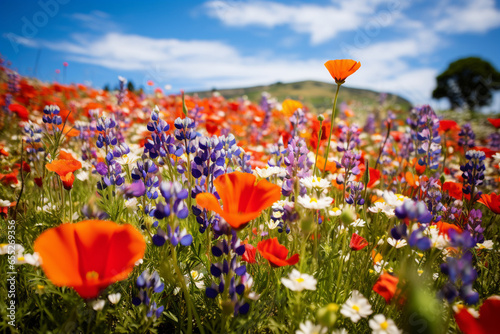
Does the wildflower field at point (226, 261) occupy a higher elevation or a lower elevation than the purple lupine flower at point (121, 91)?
lower

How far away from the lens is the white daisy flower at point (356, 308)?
100cm

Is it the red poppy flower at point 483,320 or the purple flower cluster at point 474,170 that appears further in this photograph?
the purple flower cluster at point 474,170

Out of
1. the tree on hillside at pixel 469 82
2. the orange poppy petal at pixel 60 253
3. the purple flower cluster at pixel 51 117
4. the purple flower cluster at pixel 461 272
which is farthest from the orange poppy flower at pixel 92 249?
the tree on hillside at pixel 469 82

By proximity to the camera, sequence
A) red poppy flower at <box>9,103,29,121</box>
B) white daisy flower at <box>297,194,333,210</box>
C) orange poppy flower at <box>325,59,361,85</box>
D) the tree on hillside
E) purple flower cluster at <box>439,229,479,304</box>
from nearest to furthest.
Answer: purple flower cluster at <box>439,229,479,304</box> → white daisy flower at <box>297,194,333,210</box> → orange poppy flower at <box>325,59,361,85</box> → red poppy flower at <box>9,103,29,121</box> → the tree on hillside

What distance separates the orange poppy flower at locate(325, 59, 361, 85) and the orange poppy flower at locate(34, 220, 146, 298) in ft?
4.05

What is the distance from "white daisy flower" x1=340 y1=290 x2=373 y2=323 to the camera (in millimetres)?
1003

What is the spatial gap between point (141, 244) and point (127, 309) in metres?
0.70

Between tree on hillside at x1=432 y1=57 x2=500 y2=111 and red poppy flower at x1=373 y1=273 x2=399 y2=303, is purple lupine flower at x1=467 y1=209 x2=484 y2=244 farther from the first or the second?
tree on hillside at x1=432 y1=57 x2=500 y2=111

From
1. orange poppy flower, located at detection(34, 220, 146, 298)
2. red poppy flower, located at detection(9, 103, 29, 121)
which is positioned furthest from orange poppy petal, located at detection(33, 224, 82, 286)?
red poppy flower, located at detection(9, 103, 29, 121)

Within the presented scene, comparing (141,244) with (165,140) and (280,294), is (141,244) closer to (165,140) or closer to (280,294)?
(280,294)

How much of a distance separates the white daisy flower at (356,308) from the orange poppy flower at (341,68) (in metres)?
1.08

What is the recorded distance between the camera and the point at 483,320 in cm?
91

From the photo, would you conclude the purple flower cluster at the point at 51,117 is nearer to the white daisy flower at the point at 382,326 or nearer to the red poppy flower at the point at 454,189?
the white daisy flower at the point at 382,326

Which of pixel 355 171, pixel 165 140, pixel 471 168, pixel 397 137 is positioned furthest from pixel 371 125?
pixel 165 140
